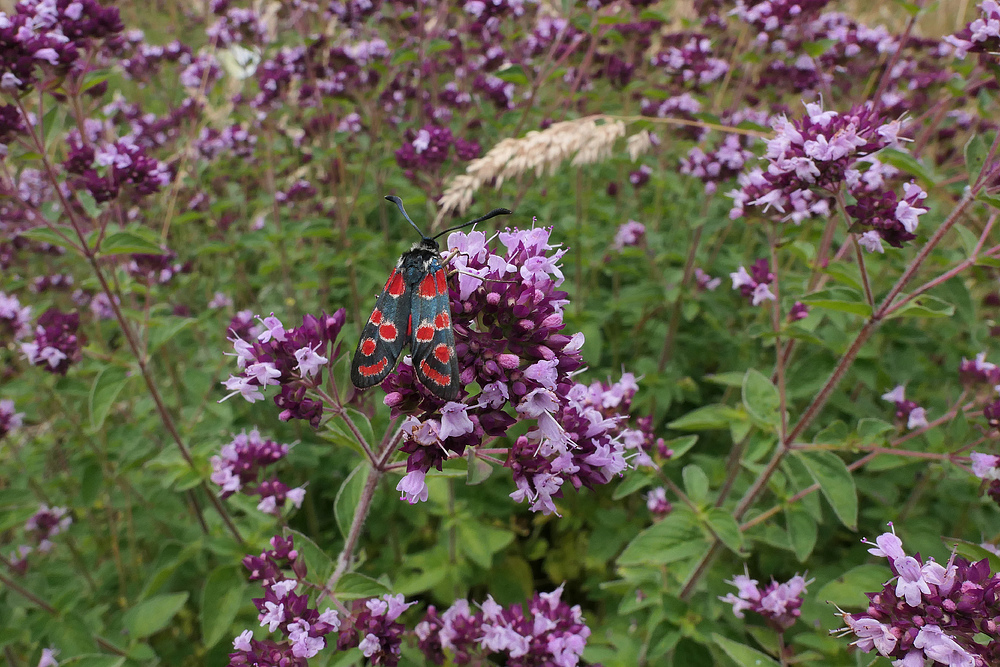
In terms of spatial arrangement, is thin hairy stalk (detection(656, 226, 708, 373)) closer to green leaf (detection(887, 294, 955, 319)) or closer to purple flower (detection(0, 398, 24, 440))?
green leaf (detection(887, 294, 955, 319))

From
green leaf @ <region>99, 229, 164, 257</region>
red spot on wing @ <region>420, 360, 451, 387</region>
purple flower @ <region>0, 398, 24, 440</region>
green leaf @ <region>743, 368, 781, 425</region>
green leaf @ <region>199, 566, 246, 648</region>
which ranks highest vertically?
red spot on wing @ <region>420, 360, 451, 387</region>

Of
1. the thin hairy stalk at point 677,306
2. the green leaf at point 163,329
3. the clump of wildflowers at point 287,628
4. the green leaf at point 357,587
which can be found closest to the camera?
the clump of wildflowers at point 287,628

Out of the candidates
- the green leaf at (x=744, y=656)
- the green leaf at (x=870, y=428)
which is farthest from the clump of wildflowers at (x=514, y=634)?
the green leaf at (x=870, y=428)

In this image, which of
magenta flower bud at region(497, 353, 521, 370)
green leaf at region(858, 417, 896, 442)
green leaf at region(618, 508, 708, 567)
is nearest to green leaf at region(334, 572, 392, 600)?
magenta flower bud at region(497, 353, 521, 370)

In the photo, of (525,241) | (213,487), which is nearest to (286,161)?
(213,487)

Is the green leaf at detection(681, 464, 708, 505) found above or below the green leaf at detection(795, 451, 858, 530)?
below

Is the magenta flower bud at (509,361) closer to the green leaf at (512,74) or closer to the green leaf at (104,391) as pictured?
the green leaf at (104,391)

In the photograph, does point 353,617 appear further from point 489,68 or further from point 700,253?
point 489,68
